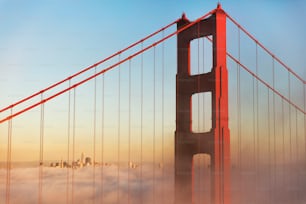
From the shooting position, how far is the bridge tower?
25.2 feet

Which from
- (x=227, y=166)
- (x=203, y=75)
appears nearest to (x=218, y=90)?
(x=203, y=75)

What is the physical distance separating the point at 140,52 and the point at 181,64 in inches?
26.1

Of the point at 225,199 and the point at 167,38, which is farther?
the point at 167,38

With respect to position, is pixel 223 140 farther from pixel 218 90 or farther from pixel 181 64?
pixel 181 64

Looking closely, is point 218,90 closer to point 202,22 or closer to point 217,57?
point 217,57

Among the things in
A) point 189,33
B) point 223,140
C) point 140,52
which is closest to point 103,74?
point 140,52

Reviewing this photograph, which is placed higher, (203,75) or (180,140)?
(203,75)

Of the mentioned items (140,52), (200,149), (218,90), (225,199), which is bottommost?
(225,199)

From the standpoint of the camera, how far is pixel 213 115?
7.75 metres

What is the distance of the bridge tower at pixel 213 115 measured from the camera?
25.2 ft

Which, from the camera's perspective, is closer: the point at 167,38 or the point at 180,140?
the point at 180,140

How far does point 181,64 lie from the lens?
344 inches

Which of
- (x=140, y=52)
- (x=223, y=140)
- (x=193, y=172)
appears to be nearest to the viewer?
(x=223, y=140)

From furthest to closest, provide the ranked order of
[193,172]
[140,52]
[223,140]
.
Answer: [140,52] → [193,172] → [223,140]
